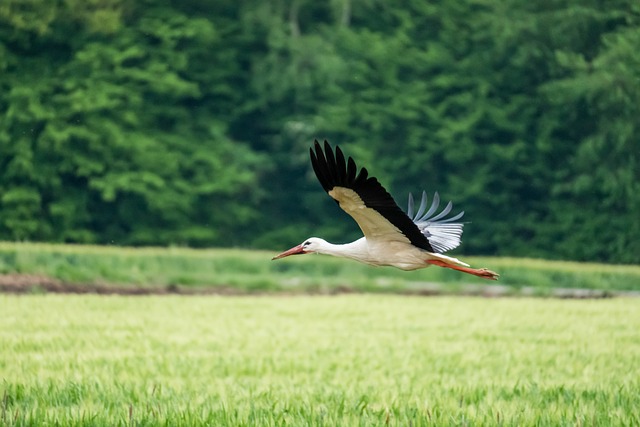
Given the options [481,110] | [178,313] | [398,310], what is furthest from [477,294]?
[481,110]

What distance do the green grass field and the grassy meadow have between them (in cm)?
184

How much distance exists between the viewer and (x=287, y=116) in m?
29.3

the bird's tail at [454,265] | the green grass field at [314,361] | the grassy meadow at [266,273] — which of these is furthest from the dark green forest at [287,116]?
the bird's tail at [454,265]

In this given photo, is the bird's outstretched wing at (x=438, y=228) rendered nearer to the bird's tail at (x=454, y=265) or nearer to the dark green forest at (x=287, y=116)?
the bird's tail at (x=454, y=265)

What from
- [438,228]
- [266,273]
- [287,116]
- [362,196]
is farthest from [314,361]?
[287,116]

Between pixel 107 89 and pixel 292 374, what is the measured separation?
19.1 m

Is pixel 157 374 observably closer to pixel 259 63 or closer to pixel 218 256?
pixel 218 256

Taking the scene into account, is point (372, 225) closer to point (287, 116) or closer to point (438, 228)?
point (438, 228)

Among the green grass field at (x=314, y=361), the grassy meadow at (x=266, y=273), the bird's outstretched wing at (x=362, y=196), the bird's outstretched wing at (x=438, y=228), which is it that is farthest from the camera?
the grassy meadow at (x=266, y=273)

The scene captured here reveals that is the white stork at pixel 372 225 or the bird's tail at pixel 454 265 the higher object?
the white stork at pixel 372 225

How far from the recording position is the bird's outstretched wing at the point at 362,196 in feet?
18.9

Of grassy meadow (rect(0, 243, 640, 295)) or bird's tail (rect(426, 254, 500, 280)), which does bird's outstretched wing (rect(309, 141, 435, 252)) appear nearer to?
bird's tail (rect(426, 254, 500, 280))

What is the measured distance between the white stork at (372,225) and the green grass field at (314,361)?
832 millimetres

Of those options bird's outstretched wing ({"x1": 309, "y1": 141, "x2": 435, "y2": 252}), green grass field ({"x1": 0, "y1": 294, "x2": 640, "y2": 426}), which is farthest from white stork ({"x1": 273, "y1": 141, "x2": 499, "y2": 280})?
green grass field ({"x1": 0, "y1": 294, "x2": 640, "y2": 426})
